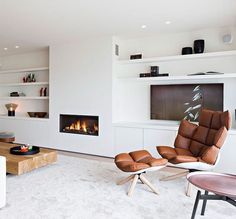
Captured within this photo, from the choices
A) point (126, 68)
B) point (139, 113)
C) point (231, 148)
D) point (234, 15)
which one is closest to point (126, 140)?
point (139, 113)

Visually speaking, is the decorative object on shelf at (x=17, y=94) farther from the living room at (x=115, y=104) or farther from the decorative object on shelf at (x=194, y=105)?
the decorative object on shelf at (x=194, y=105)

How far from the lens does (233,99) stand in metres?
4.21

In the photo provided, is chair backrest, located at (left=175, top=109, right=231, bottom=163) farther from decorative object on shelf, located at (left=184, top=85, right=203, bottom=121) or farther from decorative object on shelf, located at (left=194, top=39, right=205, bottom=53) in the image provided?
decorative object on shelf, located at (left=194, top=39, right=205, bottom=53)

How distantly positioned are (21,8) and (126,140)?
9.59 feet

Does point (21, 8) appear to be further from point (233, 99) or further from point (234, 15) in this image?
point (233, 99)

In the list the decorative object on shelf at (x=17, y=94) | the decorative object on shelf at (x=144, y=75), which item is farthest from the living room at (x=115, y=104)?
the decorative object on shelf at (x=17, y=94)

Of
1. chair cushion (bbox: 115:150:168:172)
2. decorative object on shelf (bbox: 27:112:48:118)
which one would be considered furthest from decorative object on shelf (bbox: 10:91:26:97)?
chair cushion (bbox: 115:150:168:172)

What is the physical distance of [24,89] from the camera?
6.85m

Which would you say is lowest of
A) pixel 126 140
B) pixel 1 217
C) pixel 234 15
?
pixel 1 217

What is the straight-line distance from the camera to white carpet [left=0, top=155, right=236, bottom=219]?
2.43m

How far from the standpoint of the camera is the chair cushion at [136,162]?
2848 millimetres

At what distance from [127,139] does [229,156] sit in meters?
1.86

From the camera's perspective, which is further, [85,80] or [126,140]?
[85,80]

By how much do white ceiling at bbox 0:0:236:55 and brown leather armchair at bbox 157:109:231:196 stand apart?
153 cm
